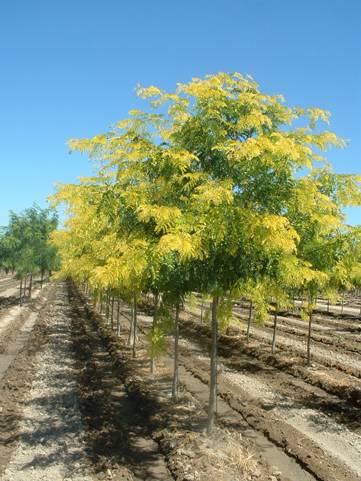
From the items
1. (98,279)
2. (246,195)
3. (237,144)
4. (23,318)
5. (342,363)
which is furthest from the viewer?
(23,318)

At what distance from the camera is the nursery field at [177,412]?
29.0 ft

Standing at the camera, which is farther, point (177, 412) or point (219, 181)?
point (177, 412)

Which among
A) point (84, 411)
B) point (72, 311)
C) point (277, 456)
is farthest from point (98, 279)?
point (72, 311)

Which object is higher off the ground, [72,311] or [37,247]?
[37,247]

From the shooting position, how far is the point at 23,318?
99.5 feet

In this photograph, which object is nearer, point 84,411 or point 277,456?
point 277,456

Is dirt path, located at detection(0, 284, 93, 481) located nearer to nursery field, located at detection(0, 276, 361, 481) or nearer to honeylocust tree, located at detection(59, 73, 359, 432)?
nursery field, located at detection(0, 276, 361, 481)

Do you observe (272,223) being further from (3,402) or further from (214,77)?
(3,402)

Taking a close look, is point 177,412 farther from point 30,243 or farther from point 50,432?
point 30,243

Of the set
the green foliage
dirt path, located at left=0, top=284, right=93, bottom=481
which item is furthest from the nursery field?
the green foliage

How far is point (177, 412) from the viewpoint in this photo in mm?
11953

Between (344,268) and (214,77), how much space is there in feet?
16.0

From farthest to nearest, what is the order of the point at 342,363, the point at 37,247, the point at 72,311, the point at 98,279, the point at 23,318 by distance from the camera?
the point at 37,247 < the point at 72,311 < the point at 23,318 < the point at 342,363 < the point at 98,279

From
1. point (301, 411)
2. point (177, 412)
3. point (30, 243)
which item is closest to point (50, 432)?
point (177, 412)
